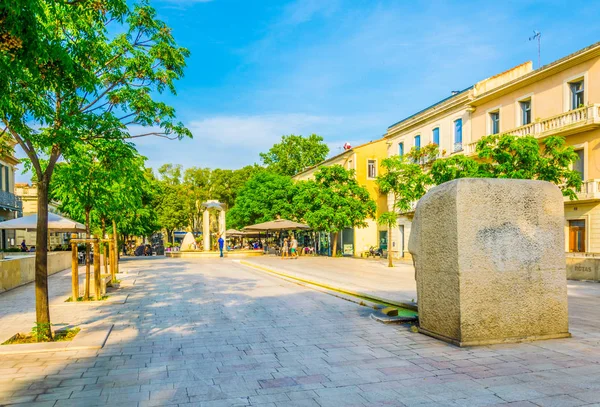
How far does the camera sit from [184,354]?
6.07 metres

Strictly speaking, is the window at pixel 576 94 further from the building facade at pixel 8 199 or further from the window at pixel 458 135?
the building facade at pixel 8 199

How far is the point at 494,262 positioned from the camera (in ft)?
20.6

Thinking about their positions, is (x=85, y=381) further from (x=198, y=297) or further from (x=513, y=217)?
(x=198, y=297)

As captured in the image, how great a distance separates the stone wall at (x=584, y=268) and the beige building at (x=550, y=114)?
606 cm

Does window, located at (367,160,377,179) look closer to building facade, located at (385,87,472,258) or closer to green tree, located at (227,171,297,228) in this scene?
building facade, located at (385,87,472,258)

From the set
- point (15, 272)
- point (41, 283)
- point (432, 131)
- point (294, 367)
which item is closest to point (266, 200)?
point (432, 131)

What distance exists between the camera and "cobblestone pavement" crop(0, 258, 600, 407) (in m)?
4.39

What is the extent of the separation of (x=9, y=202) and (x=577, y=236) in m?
37.5

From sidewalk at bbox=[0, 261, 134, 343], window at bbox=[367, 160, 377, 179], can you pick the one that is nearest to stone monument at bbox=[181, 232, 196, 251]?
window at bbox=[367, 160, 377, 179]

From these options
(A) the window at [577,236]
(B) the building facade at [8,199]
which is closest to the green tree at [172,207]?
(B) the building facade at [8,199]

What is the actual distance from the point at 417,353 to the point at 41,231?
5687mm

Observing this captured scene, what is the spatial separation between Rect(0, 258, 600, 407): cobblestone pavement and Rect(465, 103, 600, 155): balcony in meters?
15.2

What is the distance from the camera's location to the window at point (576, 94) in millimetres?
22069

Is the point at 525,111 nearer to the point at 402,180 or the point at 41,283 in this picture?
the point at 402,180
